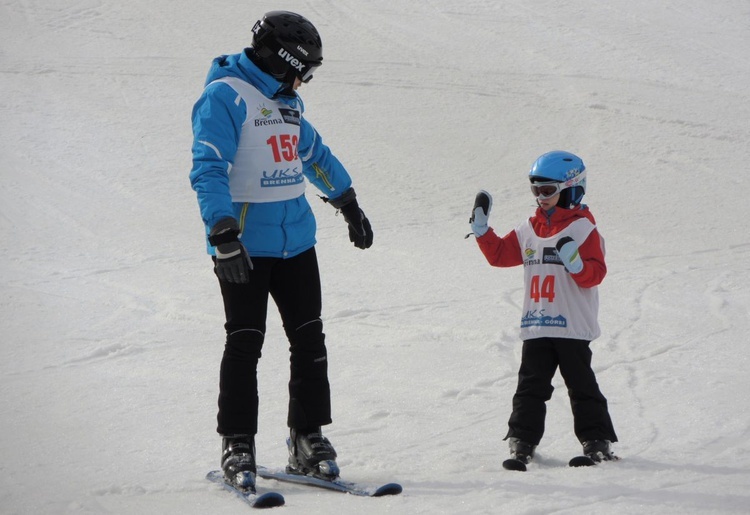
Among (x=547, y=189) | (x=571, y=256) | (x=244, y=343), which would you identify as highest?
(x=547, y=189)

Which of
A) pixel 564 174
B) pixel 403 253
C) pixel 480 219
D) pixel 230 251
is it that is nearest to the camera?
pixel 230 251

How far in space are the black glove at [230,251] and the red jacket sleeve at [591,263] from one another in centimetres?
143

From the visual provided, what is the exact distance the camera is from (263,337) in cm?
393

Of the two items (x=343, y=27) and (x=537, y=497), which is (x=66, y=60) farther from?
(x=537, y=497)

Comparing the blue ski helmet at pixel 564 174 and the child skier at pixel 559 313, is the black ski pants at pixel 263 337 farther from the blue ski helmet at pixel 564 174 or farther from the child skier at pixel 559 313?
the blue ski helmet at pixel 564 174

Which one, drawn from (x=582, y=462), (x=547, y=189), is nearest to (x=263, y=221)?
(x=547, y=189)

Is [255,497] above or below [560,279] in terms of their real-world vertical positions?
below

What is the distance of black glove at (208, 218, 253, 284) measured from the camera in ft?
11.7

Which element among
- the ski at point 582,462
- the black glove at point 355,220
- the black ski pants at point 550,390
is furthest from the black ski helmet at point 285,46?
the ski at point 582,462

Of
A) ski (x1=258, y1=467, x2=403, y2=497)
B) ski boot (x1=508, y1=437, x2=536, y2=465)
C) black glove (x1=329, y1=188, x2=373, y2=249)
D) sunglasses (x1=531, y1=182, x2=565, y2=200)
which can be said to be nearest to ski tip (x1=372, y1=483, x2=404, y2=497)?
ski (x1=258, y1=467, x2=403, y2=497)

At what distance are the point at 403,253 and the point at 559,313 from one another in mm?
4841

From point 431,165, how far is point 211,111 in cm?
818

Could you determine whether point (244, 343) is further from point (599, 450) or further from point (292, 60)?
point (599, 450)

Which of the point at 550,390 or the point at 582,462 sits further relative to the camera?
the point at 550,390
